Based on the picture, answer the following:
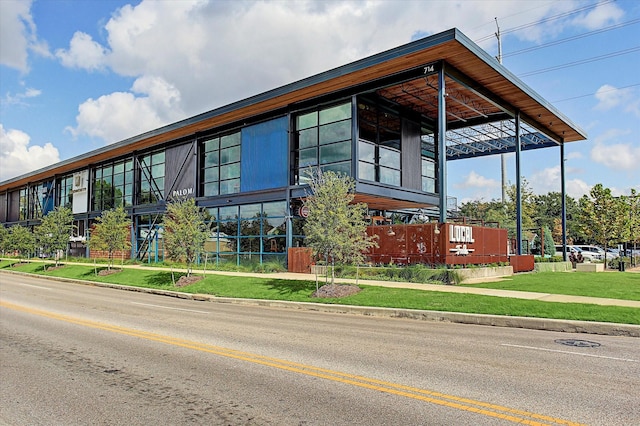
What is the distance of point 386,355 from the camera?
8594 mm

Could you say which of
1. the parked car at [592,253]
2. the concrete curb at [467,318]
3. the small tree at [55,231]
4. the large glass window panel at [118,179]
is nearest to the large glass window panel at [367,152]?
the concrete curb at [467,318]

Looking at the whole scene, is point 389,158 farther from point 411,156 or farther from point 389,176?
point 411,156

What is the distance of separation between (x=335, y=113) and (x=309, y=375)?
77.2ft

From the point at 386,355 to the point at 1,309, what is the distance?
13369 mm

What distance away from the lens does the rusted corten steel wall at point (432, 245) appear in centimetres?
2247

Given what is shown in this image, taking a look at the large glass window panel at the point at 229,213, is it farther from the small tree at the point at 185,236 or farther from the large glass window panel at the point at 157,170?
the large glass window panel at the point at 157,170

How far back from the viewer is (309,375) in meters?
7.15

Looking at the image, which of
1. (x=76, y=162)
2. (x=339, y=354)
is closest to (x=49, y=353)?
(x=339, y=354)

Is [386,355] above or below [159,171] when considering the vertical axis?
below

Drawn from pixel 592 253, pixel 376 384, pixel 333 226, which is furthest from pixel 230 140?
pixel 592 253

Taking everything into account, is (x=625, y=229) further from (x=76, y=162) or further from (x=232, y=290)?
(x=76, y=162)

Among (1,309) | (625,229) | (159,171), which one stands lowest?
(1,309)

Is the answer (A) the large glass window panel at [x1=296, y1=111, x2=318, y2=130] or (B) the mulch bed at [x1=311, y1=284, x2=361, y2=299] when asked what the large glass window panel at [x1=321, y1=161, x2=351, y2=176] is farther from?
(B) the mulch bed at [x1=311, y1=284, x2=361, y2=299]

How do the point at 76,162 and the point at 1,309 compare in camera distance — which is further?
the point at 76,162
